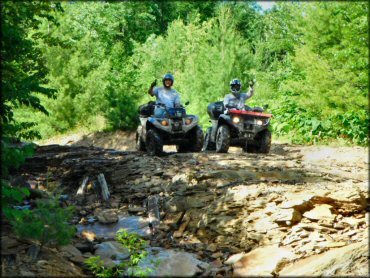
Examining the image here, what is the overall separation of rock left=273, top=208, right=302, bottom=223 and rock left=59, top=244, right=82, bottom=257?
236 centimetres

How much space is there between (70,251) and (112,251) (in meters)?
0.53

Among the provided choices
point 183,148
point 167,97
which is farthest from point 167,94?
point 183,148

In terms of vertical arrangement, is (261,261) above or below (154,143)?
below

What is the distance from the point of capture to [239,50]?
19.5 meters

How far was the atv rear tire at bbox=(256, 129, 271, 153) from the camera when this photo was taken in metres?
10.5

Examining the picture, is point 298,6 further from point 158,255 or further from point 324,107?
point 158,255

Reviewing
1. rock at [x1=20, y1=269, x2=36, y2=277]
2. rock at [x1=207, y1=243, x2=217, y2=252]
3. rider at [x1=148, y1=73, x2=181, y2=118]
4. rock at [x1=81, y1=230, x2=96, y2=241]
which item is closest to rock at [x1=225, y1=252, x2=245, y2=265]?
rock at [x1=207, y1=243, x2=217, y2=252]

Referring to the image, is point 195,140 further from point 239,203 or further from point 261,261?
point 261,261

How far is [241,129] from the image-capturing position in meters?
10.1

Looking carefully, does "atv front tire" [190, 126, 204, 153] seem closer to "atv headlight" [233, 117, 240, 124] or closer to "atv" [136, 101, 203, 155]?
"atv" [136, 101, 203, 155]

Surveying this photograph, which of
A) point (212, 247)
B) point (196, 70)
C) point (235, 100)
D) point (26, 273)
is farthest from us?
point (196, 70)

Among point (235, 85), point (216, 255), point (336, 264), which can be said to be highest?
point (235, 85)

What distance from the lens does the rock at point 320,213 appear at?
561 cm

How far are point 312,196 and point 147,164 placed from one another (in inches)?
140
